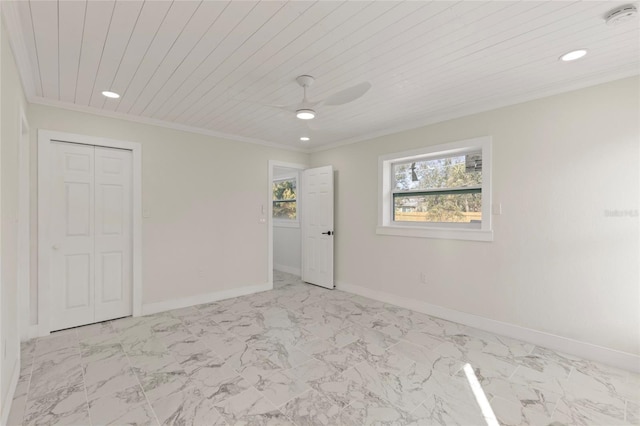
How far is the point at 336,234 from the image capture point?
4.99 m

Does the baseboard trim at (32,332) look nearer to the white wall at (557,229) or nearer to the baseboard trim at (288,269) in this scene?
the baseboard trim at (288,269)

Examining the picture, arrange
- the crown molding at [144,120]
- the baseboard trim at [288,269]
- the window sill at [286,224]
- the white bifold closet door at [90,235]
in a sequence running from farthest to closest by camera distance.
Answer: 1. the window sill at [286,224]
2. the baseboard trim at [288,269]
3. the white bifold closet door at [90,235]
4. the crown molding at [144,120]

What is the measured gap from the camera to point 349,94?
7.22 ft

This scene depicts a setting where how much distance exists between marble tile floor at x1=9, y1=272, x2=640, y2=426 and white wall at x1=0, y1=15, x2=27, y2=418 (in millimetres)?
271

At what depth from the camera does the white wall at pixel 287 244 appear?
6.19 meters

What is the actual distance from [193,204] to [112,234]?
1.00 meters

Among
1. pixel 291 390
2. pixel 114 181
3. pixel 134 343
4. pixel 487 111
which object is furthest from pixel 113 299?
pixel 487 111

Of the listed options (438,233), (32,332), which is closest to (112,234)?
(32,332)

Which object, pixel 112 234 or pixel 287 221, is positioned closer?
pixel 112 234

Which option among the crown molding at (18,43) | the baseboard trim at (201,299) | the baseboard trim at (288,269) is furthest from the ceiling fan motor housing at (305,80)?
the baseboard trim at (288,269)

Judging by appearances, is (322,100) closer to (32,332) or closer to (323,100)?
(323,100)

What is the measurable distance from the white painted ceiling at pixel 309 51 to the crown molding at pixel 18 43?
1 cm

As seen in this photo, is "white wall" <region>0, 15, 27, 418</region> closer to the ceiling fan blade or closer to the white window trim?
the ceiling fan blade

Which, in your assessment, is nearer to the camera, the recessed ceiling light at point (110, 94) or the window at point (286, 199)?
the recessed ceiling light at point (110, 94)
